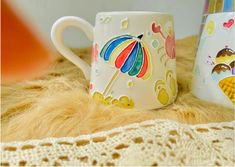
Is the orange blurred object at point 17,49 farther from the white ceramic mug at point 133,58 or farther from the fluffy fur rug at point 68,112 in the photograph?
the white ceramic mug at point 133,58

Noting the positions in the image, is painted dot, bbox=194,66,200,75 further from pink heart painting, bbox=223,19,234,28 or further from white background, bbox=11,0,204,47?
white background, bbox=11,0,204,47

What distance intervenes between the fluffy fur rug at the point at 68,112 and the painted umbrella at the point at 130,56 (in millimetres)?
42

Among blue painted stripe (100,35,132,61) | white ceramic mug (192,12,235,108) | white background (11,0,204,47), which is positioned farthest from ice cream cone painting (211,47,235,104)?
white background (11,0,204,47)

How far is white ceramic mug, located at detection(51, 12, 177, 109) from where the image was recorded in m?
0.31

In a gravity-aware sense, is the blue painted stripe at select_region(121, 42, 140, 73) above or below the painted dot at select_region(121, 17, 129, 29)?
below

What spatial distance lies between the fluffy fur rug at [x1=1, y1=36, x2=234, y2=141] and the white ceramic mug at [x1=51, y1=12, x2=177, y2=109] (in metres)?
0.02

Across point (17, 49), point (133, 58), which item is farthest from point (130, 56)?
point (17, 49)

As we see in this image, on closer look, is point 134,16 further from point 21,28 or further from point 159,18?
point 21,28

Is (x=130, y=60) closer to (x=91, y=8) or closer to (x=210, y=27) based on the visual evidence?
(x=210, y=27)

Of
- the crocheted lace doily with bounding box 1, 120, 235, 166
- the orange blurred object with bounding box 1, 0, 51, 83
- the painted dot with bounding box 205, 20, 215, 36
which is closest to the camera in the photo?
the crocheted lace doily with bounding box 1, 120, 235, 166

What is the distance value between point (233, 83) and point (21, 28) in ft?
1.17

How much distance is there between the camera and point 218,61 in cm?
33

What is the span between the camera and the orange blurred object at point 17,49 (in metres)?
0.49

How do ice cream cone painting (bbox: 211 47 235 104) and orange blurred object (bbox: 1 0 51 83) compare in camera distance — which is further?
orange blurred object (bbox: 1 0 51 83)
